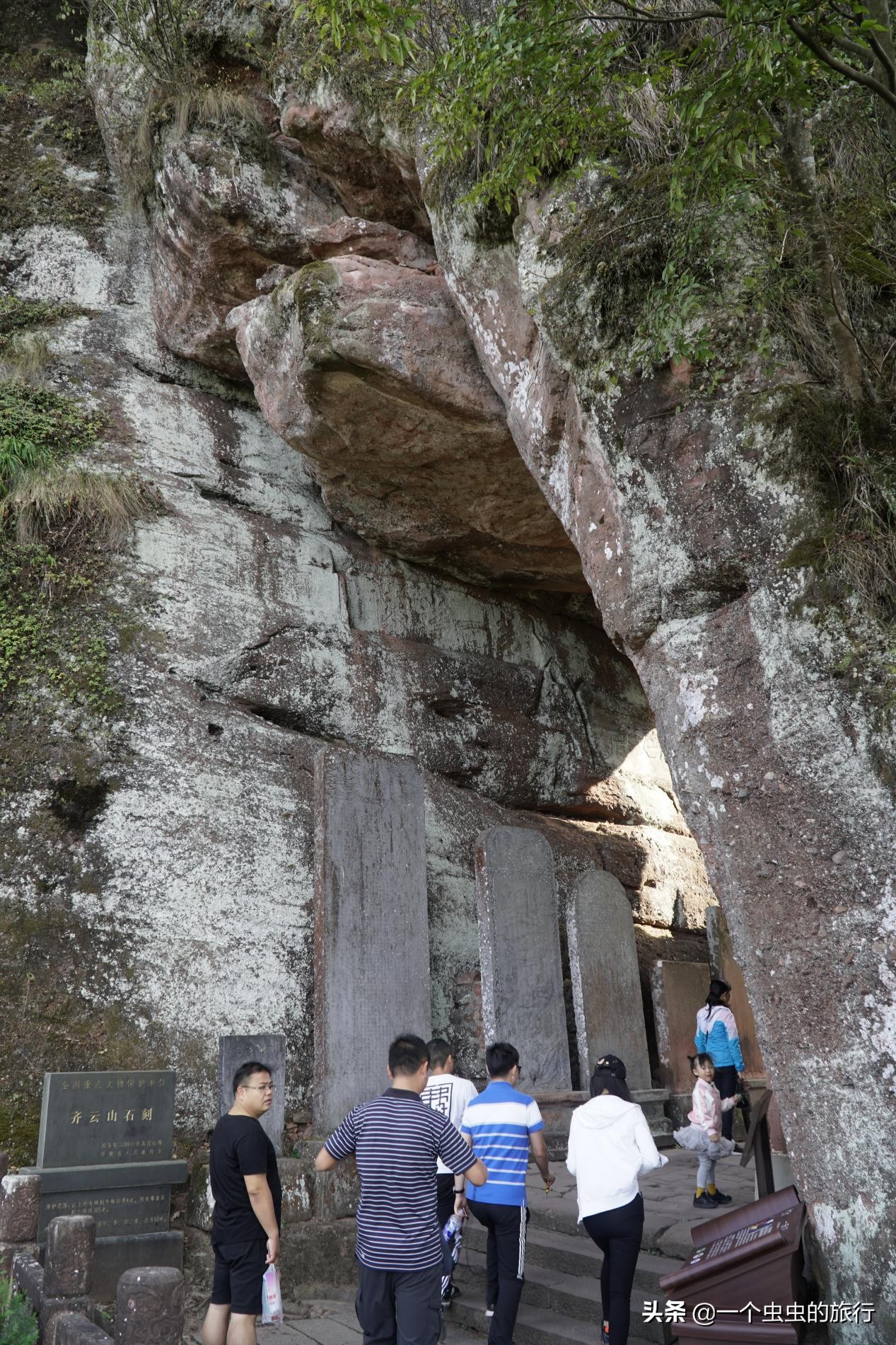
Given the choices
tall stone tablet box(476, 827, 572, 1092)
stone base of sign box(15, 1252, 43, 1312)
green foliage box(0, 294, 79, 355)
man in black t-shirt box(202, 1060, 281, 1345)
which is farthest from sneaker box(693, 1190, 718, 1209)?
green foliage box(0, 294, 79, 355)

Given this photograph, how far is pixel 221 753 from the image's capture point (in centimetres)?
712

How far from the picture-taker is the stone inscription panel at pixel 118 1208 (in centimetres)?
479

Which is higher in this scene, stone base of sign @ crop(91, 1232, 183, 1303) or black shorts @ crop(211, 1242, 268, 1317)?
black shorts @ crop(211, 1242, 268, 1317)

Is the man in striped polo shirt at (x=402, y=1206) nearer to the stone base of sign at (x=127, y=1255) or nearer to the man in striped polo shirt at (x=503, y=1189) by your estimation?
the man in striped polo shirt at (x=503, y=1189)

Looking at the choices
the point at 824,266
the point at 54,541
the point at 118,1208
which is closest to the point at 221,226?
the point at 54,541

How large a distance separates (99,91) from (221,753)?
6.99 meters

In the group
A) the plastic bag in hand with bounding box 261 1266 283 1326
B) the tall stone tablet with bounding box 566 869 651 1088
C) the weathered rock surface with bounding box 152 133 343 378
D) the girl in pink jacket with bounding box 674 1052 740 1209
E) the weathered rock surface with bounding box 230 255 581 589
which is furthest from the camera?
the weathered rock surface with bounding box 152 133 343 378

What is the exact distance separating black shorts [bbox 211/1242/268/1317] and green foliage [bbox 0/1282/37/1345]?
627mm

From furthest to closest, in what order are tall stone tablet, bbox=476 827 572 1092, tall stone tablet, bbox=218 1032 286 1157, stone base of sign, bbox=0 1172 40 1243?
tall stone tablet, bbox=476 827 572 1092, tall stone tablet, bbox=218 1032 286 1157, stone base of sign, bbox=0 1172 40 1243

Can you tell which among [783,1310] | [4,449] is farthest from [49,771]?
[783,1310]

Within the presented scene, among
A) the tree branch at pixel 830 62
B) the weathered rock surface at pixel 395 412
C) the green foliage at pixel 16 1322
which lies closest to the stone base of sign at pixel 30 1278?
the green foliage at pixel 16 1322

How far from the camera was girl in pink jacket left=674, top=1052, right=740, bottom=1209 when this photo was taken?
4707 mm

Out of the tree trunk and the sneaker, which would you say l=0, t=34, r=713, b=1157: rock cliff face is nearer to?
the sneaker

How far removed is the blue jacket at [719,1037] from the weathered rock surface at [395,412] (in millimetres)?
4279
